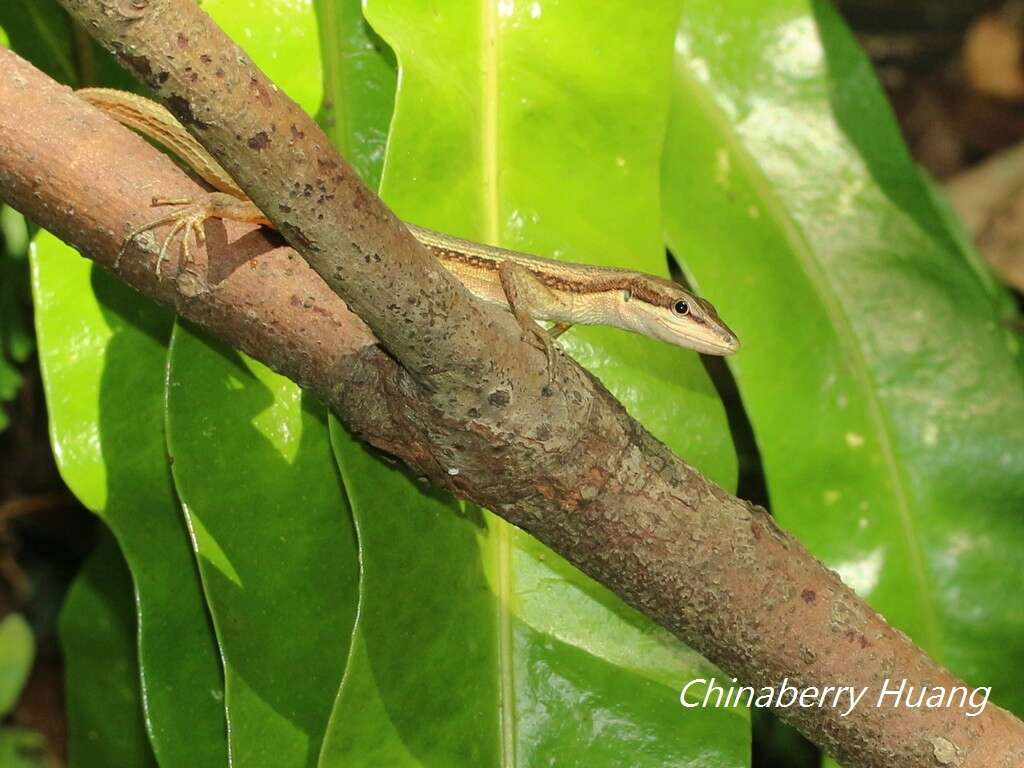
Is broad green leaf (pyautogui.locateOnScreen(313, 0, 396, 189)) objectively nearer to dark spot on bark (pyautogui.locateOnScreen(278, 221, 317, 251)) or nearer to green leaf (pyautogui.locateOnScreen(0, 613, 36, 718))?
dark spot on bark (pyautogui.locateOnScreen(278, 221, 317, 251))

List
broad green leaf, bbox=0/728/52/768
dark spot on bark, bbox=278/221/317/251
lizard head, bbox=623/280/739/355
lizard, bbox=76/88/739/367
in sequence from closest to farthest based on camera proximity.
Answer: dark spot on bark, bbox=278/221/317/251 → lizard, bbox=76/88/739/367 → lizard head, bbox=623/280/739/355 → broad green leaf, bbox=0/728/52/768

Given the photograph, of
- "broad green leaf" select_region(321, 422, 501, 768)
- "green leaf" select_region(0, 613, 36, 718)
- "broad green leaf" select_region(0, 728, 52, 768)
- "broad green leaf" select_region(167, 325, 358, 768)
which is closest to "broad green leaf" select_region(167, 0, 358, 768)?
"broad green leaf" select_region(167, 325, 358, 768)

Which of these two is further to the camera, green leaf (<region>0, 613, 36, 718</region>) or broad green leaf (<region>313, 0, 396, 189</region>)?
green leaf (<region>0, 613, 36, 718</region>)

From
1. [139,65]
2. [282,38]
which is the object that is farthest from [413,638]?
[282,38]

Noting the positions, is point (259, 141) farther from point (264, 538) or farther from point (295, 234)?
point (264, 538)

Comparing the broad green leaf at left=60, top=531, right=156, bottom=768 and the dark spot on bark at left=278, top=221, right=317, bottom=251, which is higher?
the dark spot on bark at left=278, top=221, right=317, bottom=251

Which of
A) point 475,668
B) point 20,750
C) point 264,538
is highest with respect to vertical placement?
point 264,538

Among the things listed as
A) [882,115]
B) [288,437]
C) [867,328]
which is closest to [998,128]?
[882,115]
